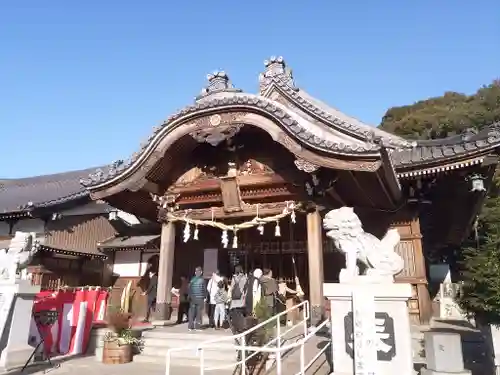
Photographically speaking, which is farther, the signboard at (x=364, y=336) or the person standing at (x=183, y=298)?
the person standing at (x=183, y=298)

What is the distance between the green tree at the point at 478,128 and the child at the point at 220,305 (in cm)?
572

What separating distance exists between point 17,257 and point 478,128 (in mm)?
26784

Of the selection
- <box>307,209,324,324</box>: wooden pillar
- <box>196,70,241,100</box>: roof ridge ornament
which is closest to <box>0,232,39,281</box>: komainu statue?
<box>307,209,324,324</box>: wooden pillar

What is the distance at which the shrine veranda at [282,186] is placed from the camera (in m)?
9.59

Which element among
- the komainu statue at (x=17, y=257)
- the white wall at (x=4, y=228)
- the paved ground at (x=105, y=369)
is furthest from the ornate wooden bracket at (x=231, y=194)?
the white wall at (x=4, y=228)

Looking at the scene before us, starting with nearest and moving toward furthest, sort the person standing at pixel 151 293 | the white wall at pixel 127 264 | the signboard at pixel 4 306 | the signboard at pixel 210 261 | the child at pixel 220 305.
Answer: the signboard at pixel 4 306, the child at pixel 220 305, the signboard at pixel 210 261, the person standing at pixel 151 293, the white wall at pixel 127 264

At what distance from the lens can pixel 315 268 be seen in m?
9.35

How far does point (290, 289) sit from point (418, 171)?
17.1ft

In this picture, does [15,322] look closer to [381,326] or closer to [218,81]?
[381,326]

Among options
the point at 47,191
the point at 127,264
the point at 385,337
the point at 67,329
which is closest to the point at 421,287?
the point at 385,337

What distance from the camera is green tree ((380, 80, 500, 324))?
7.15 metres

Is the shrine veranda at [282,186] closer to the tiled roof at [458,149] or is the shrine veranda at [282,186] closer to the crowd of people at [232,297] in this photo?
the tiled roof at [458,149]

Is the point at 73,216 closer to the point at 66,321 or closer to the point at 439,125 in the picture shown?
the point at 66,321

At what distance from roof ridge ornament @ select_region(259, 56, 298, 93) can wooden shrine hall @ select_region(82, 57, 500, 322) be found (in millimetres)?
4961
